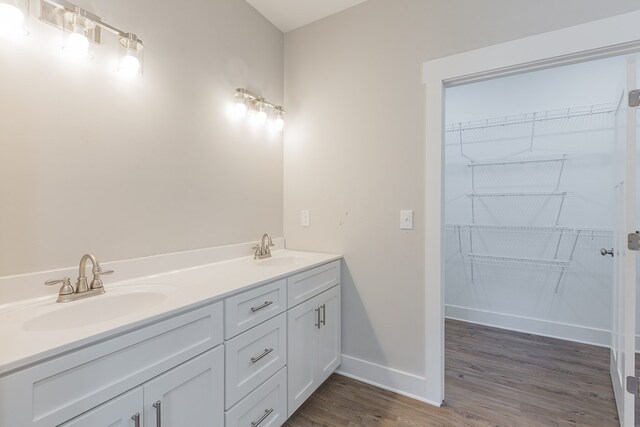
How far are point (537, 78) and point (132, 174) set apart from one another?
3400 millimetres

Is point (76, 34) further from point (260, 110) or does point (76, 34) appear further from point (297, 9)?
point (297, 9)

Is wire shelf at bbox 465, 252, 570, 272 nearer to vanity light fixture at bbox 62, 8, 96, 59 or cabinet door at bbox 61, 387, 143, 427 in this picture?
cabinet door at bbox 61, 387, 143, 427

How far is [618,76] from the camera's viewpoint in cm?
250

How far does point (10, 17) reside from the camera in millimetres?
1030

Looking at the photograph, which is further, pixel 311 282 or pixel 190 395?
pixel 311 282

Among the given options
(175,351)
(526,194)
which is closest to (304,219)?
(175,351)

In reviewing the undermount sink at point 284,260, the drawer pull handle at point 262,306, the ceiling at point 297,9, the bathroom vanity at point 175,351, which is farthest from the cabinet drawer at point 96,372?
the ceiling at point 297,9

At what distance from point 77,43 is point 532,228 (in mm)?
3490

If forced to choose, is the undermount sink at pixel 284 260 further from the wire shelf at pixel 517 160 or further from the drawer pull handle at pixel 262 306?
the wire shelf at pixel 517 160

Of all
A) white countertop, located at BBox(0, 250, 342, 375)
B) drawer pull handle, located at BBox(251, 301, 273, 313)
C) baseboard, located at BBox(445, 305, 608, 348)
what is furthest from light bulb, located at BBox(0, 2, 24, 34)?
baseboard, located at BBox(445, 305, 608, 348)

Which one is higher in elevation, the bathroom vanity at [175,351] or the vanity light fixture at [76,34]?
the vanity light fixture at [76,34]

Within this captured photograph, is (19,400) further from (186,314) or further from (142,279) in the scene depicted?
(142,279)

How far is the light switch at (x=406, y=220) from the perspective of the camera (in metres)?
1.89

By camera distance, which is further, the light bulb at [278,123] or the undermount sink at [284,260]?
the light bulb at [278,123]
